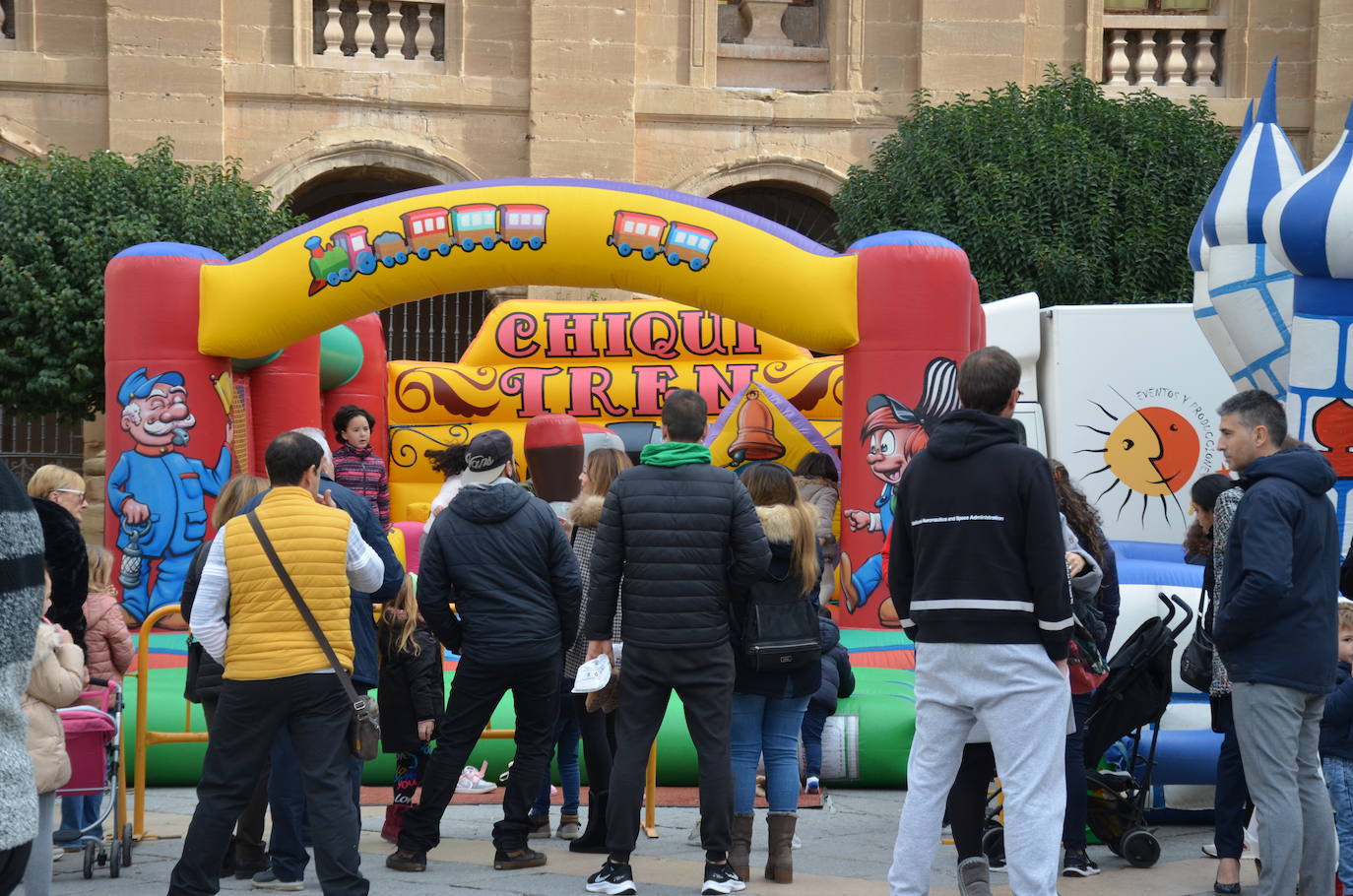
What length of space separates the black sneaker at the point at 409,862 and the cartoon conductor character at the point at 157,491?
4.94m

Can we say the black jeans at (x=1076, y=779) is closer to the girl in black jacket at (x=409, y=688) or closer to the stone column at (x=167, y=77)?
the girl in black jacket at (x=409, y=688)

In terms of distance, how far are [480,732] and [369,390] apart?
27.3ft

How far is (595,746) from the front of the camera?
6262 millimetres

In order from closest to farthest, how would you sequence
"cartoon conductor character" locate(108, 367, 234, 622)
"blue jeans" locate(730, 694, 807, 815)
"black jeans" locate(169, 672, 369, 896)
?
"black jeans" locate(169, 672, 369, 896) < "blue jeans" locate(730, 694, 807, 815) < "cartoon conductor character" locate(108, 367, 234, 622)

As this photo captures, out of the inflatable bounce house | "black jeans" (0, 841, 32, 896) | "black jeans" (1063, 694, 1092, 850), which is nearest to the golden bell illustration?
the inflatable bounce house

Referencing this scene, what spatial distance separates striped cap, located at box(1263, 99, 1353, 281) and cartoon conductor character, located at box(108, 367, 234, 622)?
643 centimetres

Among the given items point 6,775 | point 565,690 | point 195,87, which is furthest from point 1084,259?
point 6,775

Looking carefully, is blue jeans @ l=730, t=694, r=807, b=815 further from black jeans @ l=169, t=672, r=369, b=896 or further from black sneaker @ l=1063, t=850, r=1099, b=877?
black jeans @ l=169, t=672, r=369, b=896

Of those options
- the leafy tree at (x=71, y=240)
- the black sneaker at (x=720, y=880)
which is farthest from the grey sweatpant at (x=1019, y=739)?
the leafy tree at (x=71, y=240)

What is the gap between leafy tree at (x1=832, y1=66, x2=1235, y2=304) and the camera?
17375 mm

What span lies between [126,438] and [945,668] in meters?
7.17

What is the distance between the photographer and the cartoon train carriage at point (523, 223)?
10.1m

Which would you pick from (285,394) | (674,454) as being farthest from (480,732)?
(285,394)

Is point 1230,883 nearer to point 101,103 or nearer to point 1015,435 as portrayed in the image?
point 1015,435
